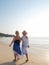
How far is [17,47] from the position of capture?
32.6 ft

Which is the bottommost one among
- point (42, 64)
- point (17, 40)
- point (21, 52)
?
point (42, 64)

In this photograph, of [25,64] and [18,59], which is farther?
[18,59]

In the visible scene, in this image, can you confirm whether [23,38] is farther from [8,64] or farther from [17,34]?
[8,64]

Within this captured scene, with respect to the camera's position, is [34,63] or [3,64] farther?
[34,63]

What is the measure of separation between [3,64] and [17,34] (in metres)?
1.78

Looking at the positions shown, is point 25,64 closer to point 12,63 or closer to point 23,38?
point 12,63

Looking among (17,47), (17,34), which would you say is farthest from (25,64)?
(17,34)

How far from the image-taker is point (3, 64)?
30.4 ft

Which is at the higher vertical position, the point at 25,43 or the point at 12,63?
the point at 25,43

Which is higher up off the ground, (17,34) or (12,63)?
(17,34)

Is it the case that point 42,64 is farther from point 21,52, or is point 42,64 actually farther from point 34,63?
point 21,52

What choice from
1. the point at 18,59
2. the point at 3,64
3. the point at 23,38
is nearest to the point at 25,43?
the point at 23,38

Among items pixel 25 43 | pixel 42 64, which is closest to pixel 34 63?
pixel 42 64

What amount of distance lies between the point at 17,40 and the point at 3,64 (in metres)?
1.51
